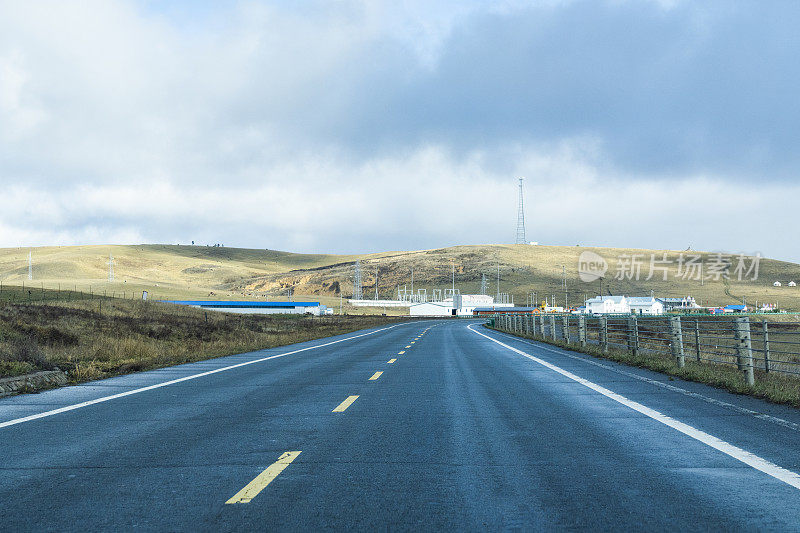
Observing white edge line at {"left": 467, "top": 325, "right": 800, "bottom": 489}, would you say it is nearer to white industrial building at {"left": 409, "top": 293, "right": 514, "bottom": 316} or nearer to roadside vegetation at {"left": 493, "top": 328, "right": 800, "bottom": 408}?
→ roadside vegetation at {"left": 493, "top": 328, "right": 800, "bottom": 408}

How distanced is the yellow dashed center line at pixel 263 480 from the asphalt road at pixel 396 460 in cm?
3

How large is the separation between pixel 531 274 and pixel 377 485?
7710 inches

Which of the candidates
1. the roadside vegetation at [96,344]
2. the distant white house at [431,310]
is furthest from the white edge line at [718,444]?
the distant white house at [431,310]

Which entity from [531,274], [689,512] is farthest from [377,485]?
[531,274]

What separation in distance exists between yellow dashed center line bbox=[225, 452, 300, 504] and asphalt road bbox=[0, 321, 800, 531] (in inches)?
1.1

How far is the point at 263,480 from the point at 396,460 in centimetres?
135

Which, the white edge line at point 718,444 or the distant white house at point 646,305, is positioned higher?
the distant white house at point 646,305

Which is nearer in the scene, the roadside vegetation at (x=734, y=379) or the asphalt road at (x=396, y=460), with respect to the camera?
the asphalt road at (x=396, y=460)

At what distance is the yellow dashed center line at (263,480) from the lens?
514 centimetres

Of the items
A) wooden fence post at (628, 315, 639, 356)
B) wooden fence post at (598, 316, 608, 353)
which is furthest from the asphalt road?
wooden fence post at (598, 316, 608, 353)

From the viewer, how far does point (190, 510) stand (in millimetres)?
4844

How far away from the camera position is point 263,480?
566 cm

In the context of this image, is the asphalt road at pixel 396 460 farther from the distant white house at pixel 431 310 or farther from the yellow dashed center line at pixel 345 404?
the distant white house at pixel 431 310

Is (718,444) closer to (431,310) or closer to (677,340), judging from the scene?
(677,340)
